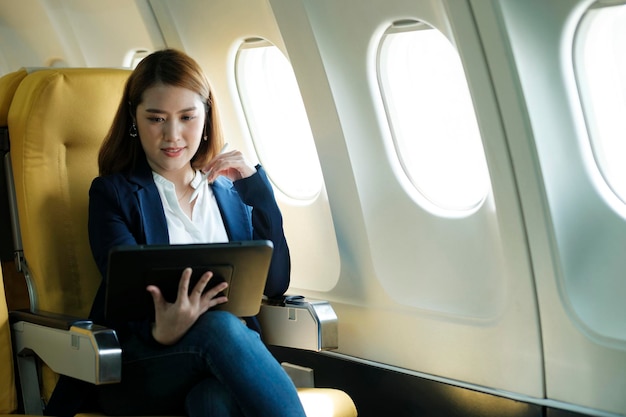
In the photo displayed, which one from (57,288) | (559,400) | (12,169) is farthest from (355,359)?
(12,169)

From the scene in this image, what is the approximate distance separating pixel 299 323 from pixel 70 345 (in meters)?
0.81

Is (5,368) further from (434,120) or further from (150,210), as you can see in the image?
(434,120)

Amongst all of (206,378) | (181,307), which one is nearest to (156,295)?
(181,307)

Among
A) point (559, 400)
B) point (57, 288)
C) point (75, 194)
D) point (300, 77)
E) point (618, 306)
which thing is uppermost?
point (300, 77)

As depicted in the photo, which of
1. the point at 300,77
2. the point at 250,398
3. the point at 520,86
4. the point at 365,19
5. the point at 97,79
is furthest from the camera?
the point at 300,77

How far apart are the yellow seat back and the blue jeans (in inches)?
19.1

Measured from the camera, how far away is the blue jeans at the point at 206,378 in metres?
2.71

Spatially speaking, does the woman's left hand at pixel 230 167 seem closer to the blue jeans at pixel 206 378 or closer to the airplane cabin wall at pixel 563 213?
the blue jeans at pixel 206 378

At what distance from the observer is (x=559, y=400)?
339cm

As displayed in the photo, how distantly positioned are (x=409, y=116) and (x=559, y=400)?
1.45m

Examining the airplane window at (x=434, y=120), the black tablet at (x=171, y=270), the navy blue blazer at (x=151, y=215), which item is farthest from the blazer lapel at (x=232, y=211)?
the airplane window at (x=434, y=120)

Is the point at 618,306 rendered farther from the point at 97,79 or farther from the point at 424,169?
the point at 97,79

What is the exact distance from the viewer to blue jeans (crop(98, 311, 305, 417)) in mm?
2705

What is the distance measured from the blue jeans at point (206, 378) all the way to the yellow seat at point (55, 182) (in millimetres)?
426
